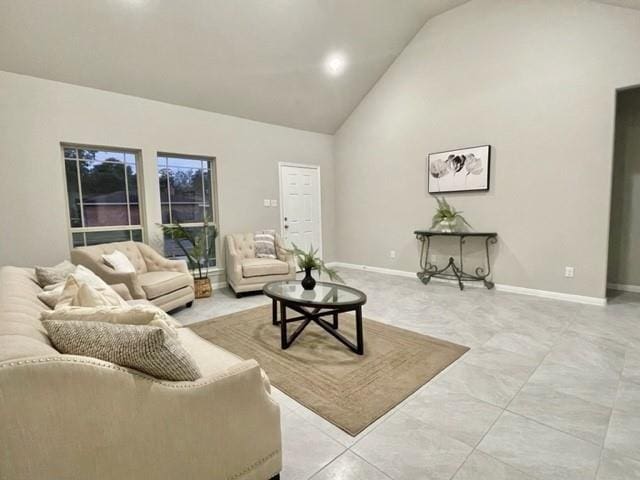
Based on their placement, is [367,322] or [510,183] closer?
[367,322]

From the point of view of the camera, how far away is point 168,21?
330 centimetres

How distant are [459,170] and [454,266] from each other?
4.49 ft

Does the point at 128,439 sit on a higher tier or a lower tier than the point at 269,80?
lower

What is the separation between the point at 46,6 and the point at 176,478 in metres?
3.82

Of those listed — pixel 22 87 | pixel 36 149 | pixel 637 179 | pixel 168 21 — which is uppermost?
pixel 168 21

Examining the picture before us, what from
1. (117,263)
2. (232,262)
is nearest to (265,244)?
(232,262)

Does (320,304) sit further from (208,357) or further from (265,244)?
(265,244)

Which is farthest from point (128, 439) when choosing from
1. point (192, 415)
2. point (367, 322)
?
point (367, 322)

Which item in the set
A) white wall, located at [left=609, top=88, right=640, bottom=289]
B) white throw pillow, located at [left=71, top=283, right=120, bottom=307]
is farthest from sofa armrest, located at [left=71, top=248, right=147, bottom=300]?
white wall, located at [left=609, top=88, right=640, bottom=289]

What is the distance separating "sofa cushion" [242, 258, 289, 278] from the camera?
14.0 ft

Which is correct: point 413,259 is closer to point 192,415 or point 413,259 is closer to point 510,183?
point 510,183

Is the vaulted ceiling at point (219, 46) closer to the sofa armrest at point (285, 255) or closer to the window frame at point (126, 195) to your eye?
the window frame at point (126, 195)

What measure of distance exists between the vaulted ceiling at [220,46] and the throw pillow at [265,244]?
1851 mm

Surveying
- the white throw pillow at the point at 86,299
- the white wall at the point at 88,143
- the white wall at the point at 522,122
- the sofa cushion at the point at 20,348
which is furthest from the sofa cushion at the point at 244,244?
the sofa cushion at the point at 20,348
